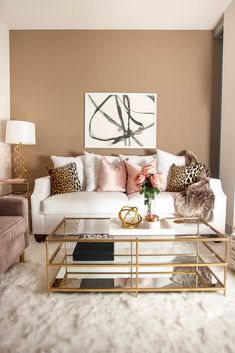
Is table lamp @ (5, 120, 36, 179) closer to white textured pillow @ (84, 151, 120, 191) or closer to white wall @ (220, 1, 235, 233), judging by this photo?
white textured pillow @ (84, 151, 120, 191)

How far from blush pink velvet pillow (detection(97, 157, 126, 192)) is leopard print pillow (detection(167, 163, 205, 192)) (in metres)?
0.62

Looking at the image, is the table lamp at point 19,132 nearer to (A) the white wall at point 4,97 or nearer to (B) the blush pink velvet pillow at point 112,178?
(A) the white wall at point 4,97

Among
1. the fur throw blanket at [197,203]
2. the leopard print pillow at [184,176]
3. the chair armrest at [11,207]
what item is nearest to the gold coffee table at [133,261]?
the chair armrest at [11,207]

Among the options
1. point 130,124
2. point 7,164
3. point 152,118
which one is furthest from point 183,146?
point 7,164

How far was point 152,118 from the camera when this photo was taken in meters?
3.86

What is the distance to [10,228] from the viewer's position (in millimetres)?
1954

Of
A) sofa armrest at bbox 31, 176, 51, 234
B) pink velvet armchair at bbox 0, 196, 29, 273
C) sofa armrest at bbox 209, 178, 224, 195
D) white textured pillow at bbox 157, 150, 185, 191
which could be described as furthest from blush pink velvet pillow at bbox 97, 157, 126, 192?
pink velvet armchair at bbox 0, 196, 29, 273

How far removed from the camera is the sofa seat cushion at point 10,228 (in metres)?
1.84

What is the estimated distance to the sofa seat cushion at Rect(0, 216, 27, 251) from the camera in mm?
1839

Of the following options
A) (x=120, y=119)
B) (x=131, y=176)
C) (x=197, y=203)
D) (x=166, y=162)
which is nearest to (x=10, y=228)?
(x=131, y=176)

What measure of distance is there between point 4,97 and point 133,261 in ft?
10.1

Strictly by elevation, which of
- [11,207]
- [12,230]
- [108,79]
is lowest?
[12,230]

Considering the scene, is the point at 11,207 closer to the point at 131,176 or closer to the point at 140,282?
the point at 140,282

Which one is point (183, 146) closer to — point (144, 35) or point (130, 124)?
point (130, 124)
